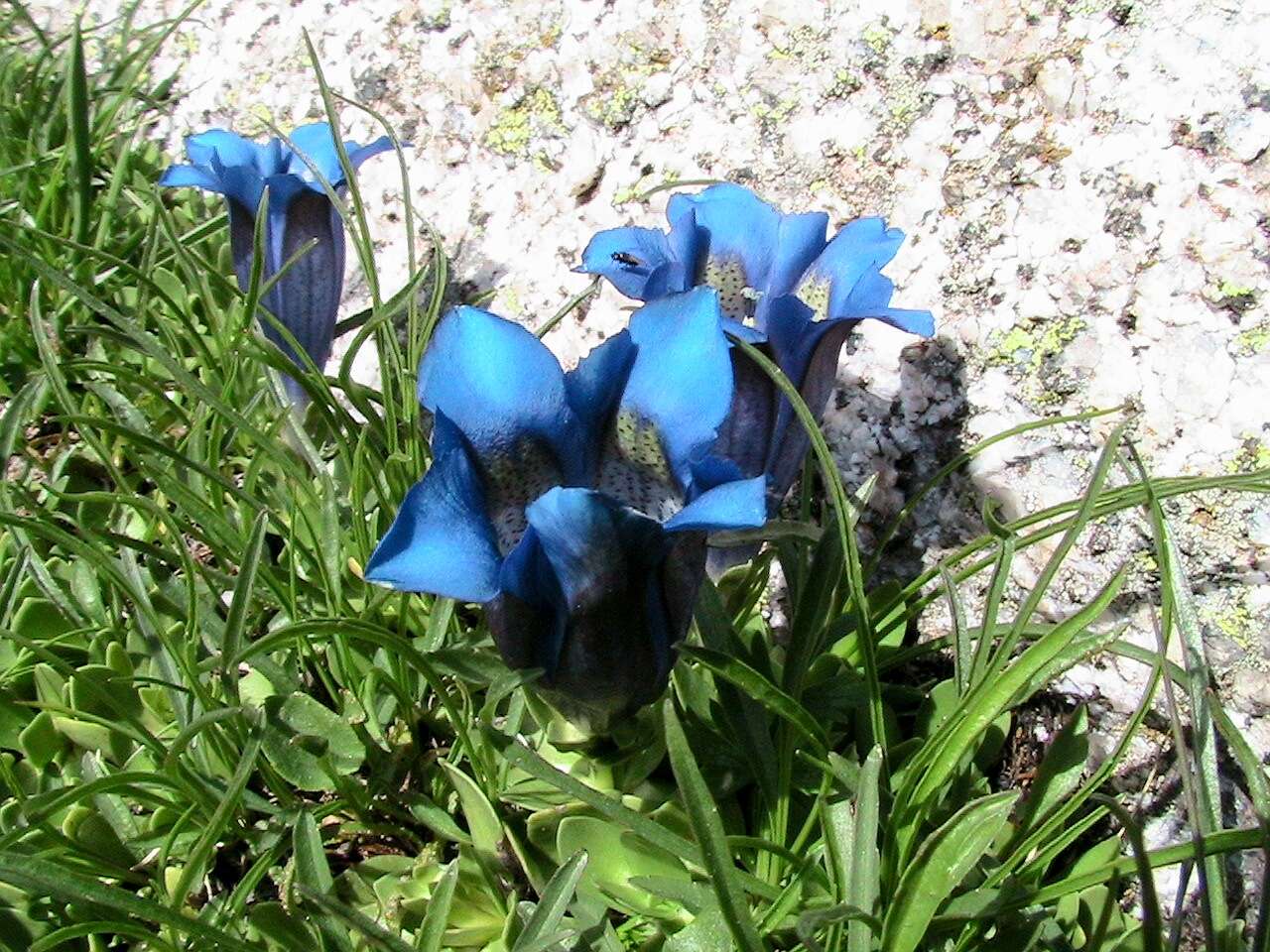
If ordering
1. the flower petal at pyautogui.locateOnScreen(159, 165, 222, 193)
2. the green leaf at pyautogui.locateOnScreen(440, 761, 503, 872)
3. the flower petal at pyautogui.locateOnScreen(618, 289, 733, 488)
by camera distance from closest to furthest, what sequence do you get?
the flower petal at pyautogui.locateOnScreen(618, 289, 733, 488) < the green leaf at pyautogui.locateOnScreen(440, 761, 503, 872) < the flower petal at pyautogui.locateOnScreen(159, 165, 222, 193)

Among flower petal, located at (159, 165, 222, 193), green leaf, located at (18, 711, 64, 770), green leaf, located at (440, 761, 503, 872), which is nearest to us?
green leaf, located at (440, 761, 503, 872)

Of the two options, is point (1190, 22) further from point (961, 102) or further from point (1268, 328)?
point (1268, 328)

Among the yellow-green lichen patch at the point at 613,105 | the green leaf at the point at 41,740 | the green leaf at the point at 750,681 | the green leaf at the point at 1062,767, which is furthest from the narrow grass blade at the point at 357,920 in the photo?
the yellow-green lichen patch at the point at 613,105

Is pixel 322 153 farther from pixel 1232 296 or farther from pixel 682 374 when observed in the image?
pixel 1232 296

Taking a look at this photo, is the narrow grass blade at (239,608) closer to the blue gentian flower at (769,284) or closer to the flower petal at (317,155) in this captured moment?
the blue gentian flower at (769,284)

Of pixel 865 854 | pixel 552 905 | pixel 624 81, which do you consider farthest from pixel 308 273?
pixel 865 854

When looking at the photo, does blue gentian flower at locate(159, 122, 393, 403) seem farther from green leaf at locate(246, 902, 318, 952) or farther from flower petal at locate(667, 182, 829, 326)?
green leaf at locate(246, 902, 318, 952)

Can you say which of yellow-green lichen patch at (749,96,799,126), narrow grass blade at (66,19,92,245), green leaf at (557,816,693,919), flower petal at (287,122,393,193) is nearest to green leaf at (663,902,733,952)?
green leaf at (557,816,693,919)

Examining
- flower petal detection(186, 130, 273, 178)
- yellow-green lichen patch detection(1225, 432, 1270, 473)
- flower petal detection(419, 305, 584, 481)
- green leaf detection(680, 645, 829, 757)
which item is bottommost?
green leaf detection(680, 645, 829, 757)
